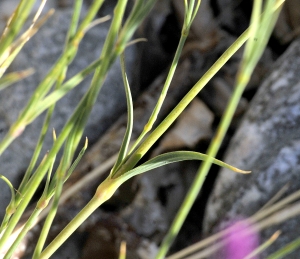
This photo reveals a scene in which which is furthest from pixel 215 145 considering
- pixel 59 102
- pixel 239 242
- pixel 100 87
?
pixel 59 102

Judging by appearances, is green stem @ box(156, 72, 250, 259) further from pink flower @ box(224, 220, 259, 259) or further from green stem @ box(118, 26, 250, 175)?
pink flower @ box(224, 220, 259, 259)

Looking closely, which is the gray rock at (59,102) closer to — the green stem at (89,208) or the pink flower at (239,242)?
the pink flower at (239,242)

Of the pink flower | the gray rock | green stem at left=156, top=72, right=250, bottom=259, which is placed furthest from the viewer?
the gray rock

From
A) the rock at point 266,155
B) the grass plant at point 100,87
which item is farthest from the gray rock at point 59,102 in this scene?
the grass plant at point 100,87

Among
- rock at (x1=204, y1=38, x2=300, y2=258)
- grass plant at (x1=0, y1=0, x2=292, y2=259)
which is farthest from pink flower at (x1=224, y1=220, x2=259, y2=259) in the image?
grass plant at (x1=0, y1=0, x2=292, y2=259)

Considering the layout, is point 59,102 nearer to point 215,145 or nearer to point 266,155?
point 266,155

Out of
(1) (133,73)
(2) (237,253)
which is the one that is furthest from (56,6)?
(2) (237,253)
